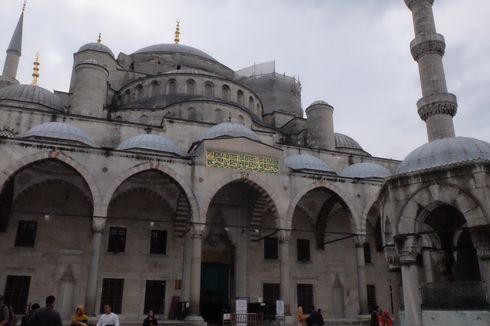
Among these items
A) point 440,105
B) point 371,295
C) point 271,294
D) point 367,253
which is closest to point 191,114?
point 271,294

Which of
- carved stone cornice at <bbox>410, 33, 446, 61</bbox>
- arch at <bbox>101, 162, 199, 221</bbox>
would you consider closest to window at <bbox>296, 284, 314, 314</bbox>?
arch at <bbox>101, 162, 199, 221</bbox>

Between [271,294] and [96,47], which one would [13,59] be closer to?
[96,47]

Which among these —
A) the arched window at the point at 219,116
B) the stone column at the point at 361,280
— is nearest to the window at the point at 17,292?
the arched window at the point at 219,116

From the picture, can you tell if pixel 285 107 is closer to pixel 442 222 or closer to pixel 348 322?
pixel 348 322

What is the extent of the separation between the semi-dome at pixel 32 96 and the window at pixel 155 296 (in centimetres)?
902

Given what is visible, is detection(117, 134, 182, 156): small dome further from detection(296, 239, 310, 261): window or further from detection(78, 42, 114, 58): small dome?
detection(78, 42, 114, 58): small dome

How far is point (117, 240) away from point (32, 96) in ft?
26.6

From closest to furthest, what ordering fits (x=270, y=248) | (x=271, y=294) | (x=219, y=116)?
(x=271, y=294) < (x=270, y=248) < (x=219, y=116)

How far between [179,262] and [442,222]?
10.4 m

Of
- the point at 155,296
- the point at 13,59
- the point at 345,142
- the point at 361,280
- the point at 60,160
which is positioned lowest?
the point at 155,296

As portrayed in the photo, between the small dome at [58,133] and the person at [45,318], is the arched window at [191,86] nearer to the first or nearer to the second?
the small dome at [58,133]

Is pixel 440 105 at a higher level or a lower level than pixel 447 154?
higher

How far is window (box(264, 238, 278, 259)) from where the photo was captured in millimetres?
16953

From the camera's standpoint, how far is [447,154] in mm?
6301
